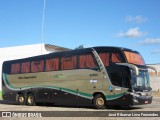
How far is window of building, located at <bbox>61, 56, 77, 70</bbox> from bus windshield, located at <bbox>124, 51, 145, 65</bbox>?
369 centimetres

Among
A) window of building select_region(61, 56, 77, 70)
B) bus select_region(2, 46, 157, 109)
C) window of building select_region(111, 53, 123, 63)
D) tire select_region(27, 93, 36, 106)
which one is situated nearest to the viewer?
bus select_region(2, 46, 157, 109)

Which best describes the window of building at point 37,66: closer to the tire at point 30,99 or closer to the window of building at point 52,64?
the window of building at point 52,64

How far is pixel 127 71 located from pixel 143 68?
174 cm

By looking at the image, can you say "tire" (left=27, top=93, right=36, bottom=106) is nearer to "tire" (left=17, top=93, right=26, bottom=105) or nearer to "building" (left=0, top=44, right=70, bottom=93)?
"tire" (left=17, top=93, right=26, bottom=105)

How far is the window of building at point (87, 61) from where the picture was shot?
20656 mm

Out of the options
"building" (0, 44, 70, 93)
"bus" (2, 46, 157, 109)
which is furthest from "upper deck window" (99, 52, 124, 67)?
"building" (0, 44, 70, 93)

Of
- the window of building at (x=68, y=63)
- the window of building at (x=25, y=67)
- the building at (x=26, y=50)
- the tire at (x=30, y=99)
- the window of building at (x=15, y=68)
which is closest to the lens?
the window of building at (x=68, y=63)

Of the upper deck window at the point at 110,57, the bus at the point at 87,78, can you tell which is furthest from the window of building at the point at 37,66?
the upper deck window at the point at 110,57

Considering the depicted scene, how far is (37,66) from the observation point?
989 inches

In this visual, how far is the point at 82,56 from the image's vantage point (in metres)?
21.4

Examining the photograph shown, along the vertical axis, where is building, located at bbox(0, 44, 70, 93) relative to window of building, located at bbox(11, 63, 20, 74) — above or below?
above

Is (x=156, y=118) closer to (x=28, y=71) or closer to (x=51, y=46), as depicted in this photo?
(x=28, y=71)

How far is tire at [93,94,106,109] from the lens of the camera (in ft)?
66.8

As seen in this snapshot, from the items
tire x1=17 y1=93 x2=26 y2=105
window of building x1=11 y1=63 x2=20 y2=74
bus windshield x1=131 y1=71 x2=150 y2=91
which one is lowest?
tire x1=17 y1=93 x2=26 y2=105
